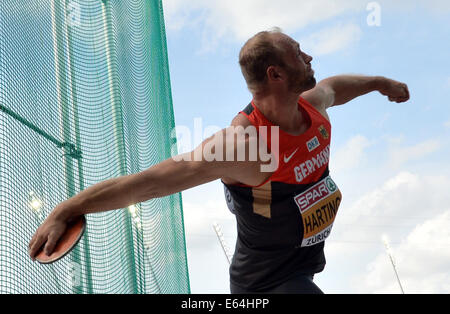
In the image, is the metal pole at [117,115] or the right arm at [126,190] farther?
the metal pole at [117,115]

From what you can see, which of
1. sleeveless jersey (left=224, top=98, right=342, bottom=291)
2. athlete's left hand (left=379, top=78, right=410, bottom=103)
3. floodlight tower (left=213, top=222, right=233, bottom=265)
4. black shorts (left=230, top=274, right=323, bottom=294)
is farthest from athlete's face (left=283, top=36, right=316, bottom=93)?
floodlight tower (left=213, top=222, right=233, bottom=265)

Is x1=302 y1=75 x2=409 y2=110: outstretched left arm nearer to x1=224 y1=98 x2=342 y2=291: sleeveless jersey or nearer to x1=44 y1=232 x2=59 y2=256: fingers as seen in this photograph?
x1=224 y1=98 x2=342 y2=291: sleeveless jersey

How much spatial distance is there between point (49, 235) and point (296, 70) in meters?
1.46

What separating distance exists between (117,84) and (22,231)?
1477mm

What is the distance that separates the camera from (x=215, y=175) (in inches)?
99.9

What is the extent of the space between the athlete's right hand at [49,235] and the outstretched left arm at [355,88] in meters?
1.86

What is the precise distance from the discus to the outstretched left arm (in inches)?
70.9

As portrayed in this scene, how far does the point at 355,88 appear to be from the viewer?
3711 mm

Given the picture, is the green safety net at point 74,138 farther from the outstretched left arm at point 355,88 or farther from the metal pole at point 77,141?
the outstretched left arm at point 355,88

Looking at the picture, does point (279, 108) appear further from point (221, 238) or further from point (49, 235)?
point (221, 238)

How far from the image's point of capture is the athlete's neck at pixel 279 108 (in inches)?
113

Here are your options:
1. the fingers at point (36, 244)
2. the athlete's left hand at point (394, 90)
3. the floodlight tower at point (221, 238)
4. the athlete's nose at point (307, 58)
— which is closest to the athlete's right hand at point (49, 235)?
the fingers at point (36, 244)
